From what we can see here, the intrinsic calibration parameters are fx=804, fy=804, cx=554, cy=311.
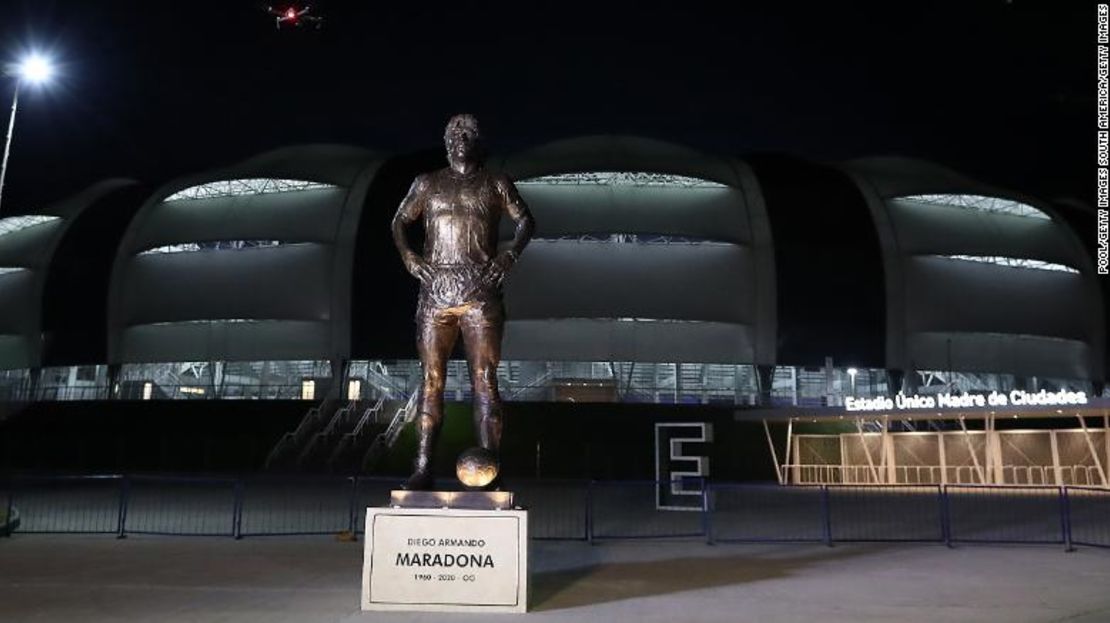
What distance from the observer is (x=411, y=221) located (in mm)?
8219

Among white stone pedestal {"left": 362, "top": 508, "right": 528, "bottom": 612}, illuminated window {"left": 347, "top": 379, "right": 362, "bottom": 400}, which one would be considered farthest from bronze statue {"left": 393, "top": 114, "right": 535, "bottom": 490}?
illuminated window {"left": 347, "top": 379, "right": 362, "bottom": 400}

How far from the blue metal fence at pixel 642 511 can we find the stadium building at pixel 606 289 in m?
13.6

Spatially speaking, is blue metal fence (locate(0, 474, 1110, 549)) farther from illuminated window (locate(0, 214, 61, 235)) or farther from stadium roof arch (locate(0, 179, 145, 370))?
illuminated window (locate(0, 214, 61, 235))

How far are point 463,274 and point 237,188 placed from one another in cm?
4190

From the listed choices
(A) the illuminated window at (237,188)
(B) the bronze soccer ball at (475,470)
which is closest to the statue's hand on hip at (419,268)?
(B) the bronze soccer ball at (475,470)

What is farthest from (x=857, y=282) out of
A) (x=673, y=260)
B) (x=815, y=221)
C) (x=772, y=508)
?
(x=772, y=508)

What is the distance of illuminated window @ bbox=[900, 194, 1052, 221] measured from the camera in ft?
148

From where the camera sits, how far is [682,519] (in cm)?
1733

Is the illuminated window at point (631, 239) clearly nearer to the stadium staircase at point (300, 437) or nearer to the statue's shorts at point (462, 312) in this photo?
the stadium staircase at point (300, 437)

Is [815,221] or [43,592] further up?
[815,221]

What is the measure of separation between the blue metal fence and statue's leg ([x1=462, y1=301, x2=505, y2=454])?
15.5ft

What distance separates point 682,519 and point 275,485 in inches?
631

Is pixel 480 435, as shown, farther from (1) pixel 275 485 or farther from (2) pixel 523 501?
(1) pixel 275 485

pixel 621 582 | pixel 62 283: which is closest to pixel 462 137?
pixel 621 582
